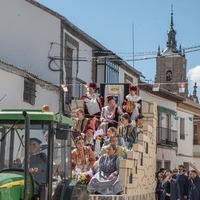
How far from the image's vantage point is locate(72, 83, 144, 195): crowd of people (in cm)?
1119

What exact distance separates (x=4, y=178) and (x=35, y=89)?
13321 mm

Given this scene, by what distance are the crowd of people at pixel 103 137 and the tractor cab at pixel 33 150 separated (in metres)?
4.21

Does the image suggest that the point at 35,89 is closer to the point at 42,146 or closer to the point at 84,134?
the point at 84,134

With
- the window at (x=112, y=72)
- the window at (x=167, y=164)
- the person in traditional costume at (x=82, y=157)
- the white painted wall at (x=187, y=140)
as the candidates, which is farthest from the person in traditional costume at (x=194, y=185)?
the white painted wall at (x=187, y=140)

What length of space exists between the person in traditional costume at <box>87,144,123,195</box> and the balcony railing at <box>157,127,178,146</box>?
23.9m

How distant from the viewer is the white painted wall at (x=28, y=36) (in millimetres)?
19484

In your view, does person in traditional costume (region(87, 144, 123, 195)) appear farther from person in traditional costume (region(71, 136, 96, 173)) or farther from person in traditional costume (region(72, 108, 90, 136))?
person in traditional costume (region(72, 108, 90, 136))

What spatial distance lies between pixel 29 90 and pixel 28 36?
→ 267 centimetres

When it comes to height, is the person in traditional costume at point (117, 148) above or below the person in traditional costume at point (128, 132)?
below

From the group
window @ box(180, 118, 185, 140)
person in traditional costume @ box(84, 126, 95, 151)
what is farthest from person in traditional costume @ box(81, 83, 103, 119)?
window @ box(180, 118, 185, 140)

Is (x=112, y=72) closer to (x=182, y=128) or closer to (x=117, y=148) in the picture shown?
(x=182, y=128)

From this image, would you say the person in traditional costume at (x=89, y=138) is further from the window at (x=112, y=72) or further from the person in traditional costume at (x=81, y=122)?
the window at (x=112, y=72)

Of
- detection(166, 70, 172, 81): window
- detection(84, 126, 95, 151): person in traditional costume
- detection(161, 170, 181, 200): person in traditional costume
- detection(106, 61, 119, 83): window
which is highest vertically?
detection(166, 70, 172, 81): window

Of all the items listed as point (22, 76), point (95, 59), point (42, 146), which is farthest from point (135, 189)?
point (95, 59)
